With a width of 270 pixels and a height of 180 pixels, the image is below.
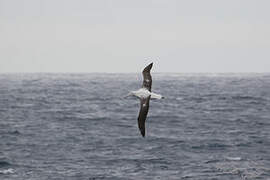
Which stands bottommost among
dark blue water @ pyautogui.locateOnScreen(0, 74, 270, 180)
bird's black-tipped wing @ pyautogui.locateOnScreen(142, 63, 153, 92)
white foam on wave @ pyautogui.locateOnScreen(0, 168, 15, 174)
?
white foam on wave @ pyautogui.locateOnScreen(0, 168, 15, 174)

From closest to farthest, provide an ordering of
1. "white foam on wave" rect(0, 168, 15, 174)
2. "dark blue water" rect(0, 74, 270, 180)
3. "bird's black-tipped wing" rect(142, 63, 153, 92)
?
1. "bird's black-tipped wing" rect(142, 63, 153, 92)
2. "dark blue water" rect(0, 74, 270, 180)
3. "white foam on wave" rect(0, 168, 15, 174)

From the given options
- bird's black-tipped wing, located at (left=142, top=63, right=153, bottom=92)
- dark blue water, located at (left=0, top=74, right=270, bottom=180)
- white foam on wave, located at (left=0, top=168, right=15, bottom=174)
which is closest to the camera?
bird's black-tipped wing, located at (left=142, top=63, right=153, bottom=92)

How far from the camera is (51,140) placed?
6925cm

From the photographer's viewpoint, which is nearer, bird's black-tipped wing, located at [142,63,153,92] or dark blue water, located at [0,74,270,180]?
bird's black-tipped wing, located at [142,63,153,92]

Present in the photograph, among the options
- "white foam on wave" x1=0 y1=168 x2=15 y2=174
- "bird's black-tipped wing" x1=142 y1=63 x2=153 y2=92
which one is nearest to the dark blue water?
"white foam on wave" x1=0 y1=168 x2=15 y2=174

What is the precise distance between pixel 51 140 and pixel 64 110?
36.4m

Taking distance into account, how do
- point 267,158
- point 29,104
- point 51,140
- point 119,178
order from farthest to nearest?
point 29,104 → point 51,140 → point 267,158 → point 119,178

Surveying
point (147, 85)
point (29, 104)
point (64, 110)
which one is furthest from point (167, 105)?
point (147, 85)

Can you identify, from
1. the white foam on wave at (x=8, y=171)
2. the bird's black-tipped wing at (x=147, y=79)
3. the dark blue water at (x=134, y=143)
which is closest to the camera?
the bird's black-tipped wing at (x=147, y=79)

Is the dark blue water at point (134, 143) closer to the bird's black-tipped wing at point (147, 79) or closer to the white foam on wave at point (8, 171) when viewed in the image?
the white foam on wave at point (8, 171)

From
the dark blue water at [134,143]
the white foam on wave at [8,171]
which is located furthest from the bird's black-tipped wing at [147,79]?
the white foam on wave at [8,171]

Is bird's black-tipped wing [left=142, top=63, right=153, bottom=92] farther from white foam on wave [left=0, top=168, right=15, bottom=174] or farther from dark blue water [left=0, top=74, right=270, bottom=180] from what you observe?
white foam on wave [left=0, top=168, right=15, bottom=174]

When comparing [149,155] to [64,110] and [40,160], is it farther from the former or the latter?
[64,110]

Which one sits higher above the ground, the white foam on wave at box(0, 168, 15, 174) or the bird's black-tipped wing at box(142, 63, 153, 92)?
the bird's black-tipped wing at box(142, 63, 153, 92)
